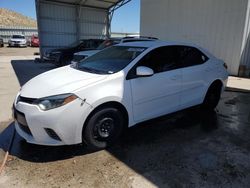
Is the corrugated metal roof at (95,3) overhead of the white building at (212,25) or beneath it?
overhead

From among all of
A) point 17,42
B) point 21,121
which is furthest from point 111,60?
point 17,42

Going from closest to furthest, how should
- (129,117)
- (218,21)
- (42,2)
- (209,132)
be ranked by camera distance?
(129,117), (209,132), (218,21), (42,2)

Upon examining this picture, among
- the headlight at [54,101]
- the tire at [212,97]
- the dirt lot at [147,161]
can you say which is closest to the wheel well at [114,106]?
the headlight at [54,101]

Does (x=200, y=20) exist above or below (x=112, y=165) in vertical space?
above

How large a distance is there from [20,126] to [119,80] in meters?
1.55

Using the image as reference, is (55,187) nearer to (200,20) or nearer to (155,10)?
(200,20)

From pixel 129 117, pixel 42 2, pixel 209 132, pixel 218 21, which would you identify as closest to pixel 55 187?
pixel 129 117

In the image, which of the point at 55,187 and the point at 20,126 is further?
the point at 20,126

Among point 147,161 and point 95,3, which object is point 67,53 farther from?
point 147,161

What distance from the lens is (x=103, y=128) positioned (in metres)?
3.35

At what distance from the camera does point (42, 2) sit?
15.6 metres

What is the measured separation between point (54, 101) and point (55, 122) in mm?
270

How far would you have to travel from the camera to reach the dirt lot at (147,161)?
270cm

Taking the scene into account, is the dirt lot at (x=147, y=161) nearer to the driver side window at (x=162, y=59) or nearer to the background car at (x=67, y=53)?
the driver side window at (x=162, y=59)
